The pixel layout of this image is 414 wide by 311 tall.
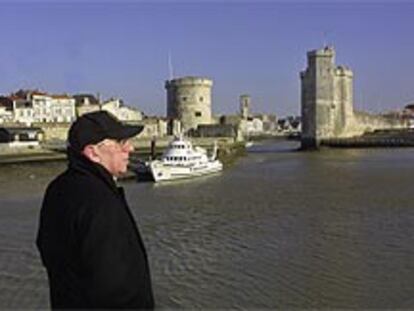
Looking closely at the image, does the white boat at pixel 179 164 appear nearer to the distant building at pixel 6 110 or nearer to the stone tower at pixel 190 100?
the stone tower at pixel 190 100

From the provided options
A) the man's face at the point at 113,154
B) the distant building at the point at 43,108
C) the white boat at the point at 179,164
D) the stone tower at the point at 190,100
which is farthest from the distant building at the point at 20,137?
the man's face at the point at 113,154

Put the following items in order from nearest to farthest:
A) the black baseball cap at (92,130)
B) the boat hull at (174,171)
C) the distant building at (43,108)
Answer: the black baseball cap at (92,130)
the boat hull at (174,171)
the distant building at (43,108)

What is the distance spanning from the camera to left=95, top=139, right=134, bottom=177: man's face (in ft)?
6.88

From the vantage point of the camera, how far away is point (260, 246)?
1085 centimetres

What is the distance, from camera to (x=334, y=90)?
60000 mm

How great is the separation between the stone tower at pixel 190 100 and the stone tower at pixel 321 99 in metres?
8.58

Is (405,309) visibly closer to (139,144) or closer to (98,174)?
(98,174)

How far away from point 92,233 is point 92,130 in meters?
0.34

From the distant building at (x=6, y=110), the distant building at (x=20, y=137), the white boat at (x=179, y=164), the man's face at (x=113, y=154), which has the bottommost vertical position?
the white boat at (x=179, y=164)

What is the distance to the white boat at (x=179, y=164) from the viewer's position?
2571 centimetres

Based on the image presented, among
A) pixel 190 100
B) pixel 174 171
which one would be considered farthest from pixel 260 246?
pixel 190 100

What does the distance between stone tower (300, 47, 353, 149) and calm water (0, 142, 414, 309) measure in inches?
1433

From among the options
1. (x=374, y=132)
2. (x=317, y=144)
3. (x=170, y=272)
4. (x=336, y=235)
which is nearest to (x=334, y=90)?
(x=317, y=144)

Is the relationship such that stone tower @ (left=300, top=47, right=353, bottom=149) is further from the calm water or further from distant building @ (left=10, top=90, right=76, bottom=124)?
the calm water
